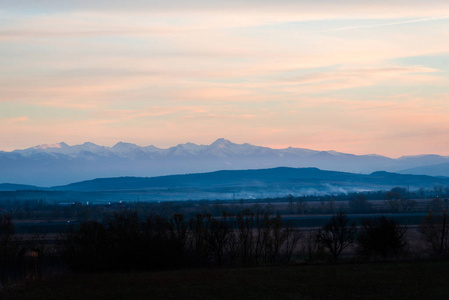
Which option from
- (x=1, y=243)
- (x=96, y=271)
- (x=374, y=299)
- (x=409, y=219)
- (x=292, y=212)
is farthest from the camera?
(x=292, y=212)

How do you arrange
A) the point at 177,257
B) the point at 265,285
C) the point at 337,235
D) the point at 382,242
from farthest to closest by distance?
the point at 337,235, the point at 382,242, the point at 177,257, the point at 265,285

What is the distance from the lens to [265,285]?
37.2 m

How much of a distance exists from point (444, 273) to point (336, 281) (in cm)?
716

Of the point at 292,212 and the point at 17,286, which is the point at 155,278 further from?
the point at 292,212

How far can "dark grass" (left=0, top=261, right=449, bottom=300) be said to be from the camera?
109 feet

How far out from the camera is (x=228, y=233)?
6762cm

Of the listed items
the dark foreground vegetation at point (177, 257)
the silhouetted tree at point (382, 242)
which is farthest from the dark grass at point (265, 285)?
the silhouetted tree at point (382, 242)

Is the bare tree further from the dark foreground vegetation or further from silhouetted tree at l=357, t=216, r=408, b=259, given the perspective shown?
silhouetted tree at l=357, t=216, r=408, b=259

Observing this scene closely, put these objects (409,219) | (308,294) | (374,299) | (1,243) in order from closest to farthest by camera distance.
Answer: (374,299) → (308,294) → (1,243) → (409,219)

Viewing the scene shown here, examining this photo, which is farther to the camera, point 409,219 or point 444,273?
point 409,219

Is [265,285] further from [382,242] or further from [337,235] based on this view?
[337,235]

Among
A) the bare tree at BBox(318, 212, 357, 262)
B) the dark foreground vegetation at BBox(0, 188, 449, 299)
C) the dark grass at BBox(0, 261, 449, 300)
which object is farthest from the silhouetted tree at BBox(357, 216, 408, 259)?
the dark grass at BBox(0, 261, 449, 300)

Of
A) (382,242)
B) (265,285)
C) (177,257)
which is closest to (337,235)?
(382,242)

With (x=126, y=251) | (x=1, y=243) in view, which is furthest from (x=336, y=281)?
(x=1, y=243)
